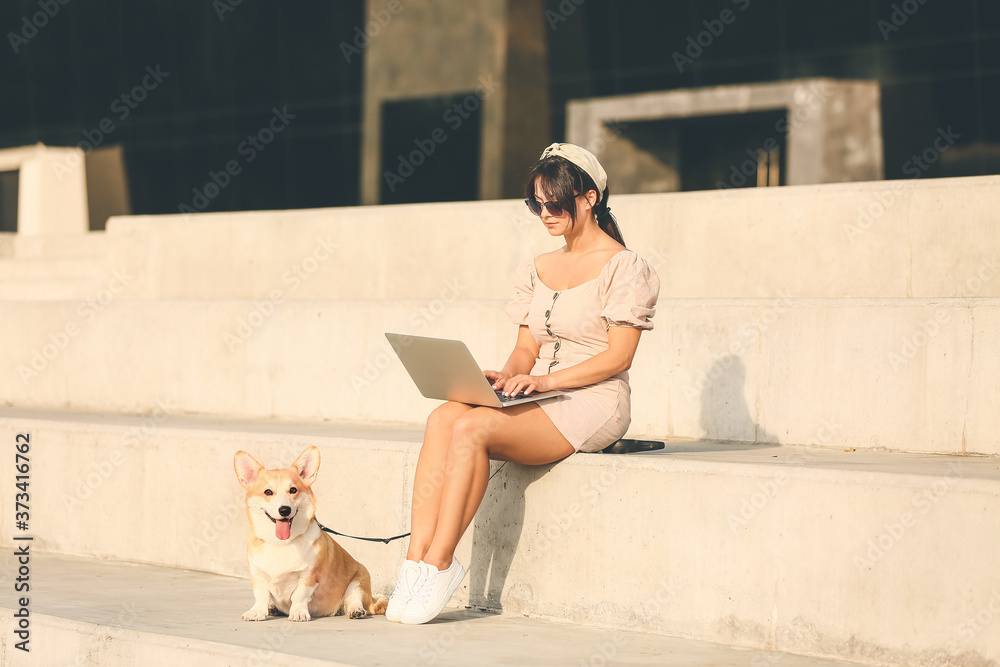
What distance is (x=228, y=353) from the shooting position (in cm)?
777

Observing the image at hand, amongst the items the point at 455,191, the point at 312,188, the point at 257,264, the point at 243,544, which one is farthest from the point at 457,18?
the point at 243,544

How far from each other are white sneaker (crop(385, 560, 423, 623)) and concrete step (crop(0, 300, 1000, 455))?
2055mm

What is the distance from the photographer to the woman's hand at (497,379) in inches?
198

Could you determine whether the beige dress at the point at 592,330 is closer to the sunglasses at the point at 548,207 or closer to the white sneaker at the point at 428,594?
the sunglasses at the point at 548,207

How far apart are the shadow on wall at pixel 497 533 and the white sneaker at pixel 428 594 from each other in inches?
19.6

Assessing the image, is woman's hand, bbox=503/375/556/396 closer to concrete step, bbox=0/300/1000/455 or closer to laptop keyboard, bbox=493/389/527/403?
laptop keyboard, bbox=493/389/527/403

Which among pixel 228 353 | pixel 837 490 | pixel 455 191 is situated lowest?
pixel 837 490

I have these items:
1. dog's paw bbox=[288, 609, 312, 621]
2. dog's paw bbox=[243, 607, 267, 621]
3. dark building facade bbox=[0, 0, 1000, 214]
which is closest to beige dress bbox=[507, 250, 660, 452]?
dog's paw bbox=[288, 609, 312, 621]

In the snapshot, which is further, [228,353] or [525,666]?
[228,353]

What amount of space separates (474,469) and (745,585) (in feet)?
3.79

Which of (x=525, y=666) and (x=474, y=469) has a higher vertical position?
(x=474, y=469)

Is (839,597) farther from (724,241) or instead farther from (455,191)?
(455,191)

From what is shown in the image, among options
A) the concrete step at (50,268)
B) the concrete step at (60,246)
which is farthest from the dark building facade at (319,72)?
the concrete step at (50,268)

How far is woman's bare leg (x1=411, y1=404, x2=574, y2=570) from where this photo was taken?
4.72 metres
